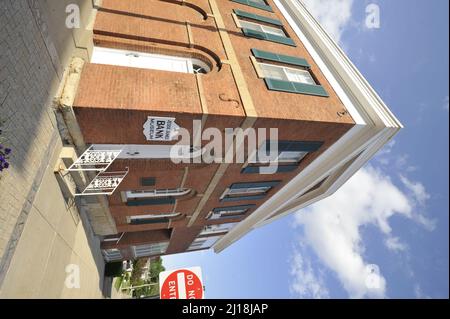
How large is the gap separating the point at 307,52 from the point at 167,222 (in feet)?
43.8

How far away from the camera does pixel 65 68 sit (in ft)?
26.6

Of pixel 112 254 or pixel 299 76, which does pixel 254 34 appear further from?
pixel 112 254

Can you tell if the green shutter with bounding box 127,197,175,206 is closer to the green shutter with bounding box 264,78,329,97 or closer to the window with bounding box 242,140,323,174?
the window with bounding box 242,140,323,174

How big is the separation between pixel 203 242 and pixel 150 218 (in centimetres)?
980

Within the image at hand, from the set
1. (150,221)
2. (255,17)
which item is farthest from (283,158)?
(150,221)

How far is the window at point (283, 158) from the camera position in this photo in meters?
11.4

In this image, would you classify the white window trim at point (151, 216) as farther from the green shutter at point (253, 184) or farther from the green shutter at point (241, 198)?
the green shutter at point (253, 184)

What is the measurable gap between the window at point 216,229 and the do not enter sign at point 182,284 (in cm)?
1558

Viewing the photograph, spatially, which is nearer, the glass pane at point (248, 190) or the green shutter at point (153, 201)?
the green shutter at point (153, 201)

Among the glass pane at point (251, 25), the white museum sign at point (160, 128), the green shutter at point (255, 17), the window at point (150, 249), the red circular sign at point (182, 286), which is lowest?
the red circular sign at point (182, 286)

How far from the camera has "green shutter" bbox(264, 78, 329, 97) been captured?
10.8m

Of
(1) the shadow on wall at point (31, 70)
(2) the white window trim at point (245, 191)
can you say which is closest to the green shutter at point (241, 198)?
(2) the white window trim at point (245, 191)
